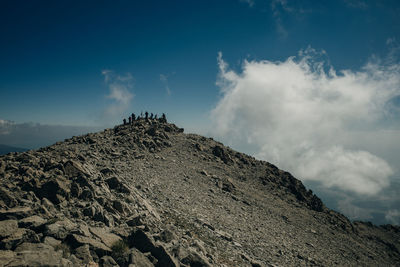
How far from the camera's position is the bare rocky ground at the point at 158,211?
36.7 feet

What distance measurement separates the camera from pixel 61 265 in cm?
892

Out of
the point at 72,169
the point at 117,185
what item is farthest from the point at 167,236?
the point at 72,169

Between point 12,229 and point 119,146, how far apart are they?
110 ft

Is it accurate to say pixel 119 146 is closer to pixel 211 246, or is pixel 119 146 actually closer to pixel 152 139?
pixel 152 139

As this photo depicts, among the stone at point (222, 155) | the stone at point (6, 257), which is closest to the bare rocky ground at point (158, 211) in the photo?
the stone at point (6, 257)

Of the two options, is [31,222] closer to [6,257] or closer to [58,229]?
[58,229]

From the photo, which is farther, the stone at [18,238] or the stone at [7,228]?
the stone at [7,228]

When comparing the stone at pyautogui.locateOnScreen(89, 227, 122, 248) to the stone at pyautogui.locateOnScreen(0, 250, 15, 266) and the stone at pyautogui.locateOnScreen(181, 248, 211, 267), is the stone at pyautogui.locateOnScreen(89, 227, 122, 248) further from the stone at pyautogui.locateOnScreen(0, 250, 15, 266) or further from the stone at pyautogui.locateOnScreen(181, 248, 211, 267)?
the stone at pyautogui.locateOnScreen(181, 248, 211, 267)

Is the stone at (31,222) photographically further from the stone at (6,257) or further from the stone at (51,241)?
the stone at (6,257)

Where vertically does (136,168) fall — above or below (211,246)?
above

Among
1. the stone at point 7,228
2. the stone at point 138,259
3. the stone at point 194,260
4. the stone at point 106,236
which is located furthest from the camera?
the stone at point 194,260

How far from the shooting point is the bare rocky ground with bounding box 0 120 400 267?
36.7 feet

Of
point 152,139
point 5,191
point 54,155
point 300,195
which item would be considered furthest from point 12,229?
point 300,195

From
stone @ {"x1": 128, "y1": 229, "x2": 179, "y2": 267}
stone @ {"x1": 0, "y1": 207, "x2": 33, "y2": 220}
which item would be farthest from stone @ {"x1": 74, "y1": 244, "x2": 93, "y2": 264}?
stone @ {"x1": 0, "y1": 207, "x2": 33, "y2": 220}
